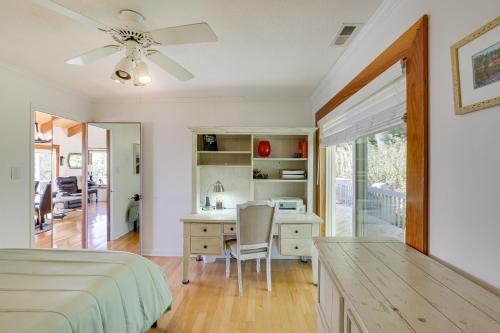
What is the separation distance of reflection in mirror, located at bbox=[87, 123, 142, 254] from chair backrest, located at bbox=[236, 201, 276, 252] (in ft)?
6.27

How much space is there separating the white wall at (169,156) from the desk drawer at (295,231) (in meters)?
1.54

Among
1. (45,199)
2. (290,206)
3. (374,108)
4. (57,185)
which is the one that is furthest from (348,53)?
(57,185)

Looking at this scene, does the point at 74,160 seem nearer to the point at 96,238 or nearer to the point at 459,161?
the point at 96,238

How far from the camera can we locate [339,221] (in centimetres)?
294

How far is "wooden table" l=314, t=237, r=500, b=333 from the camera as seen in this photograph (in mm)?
712

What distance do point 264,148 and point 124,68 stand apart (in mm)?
2044

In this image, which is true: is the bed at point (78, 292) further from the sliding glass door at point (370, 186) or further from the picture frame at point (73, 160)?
the picture frame at point (73, 160)

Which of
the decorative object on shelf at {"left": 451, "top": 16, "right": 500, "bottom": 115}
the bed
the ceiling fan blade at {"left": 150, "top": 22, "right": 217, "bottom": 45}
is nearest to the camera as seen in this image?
the decorative object on shelf at {"left": 451, "top": 16, "right": 500, "bottom": 115}

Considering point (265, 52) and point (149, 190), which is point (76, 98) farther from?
point (265, 52)

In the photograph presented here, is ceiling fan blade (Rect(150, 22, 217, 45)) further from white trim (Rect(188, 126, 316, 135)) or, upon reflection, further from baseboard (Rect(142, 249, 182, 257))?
baseboard (Rect(142, 249, 182, 257))

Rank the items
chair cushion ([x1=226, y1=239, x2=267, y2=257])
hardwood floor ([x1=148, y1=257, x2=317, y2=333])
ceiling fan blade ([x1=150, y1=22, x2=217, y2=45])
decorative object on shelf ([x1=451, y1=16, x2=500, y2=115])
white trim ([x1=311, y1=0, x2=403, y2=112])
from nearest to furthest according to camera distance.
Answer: decorative object on shelf ([x1=451, y1=16, x2=500, y2=115])
ceiling fan blade ([x1=150, y1=22, x2=217, y2=45])
white trim ([x1=311, y1=0, x2=403, y2=112])
hardwood floor ([x1=148, y1=257, x2=317, y2=333])
chair cushion ([x1=226, y1=239, x2=267, y2=257])

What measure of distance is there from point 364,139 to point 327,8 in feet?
3.71

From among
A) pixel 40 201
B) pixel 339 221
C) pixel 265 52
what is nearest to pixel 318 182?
pixel 339 221

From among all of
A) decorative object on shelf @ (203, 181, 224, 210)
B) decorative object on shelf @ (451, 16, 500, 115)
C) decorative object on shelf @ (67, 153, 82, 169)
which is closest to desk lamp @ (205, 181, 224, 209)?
decorative object on shelf @ (203, 181, 224, 210)
